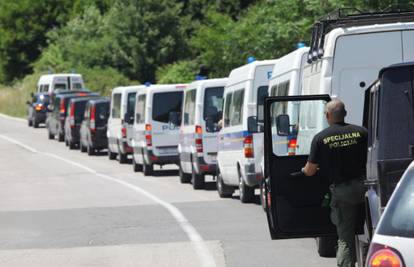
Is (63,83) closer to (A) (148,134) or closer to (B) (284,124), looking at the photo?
(A) (148,134)

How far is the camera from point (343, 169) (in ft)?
35.0

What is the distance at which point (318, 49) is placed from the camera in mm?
13539

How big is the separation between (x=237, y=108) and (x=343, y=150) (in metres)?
10.7

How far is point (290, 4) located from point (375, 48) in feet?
85.5

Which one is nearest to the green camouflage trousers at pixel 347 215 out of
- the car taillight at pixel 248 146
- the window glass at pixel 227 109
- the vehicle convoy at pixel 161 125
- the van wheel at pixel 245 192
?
the car taillight at pixel 248 146

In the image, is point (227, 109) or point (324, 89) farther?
point (227, 109)

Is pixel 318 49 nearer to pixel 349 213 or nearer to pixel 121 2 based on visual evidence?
pixel 349 213

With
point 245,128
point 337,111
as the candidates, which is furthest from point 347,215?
point 245,128

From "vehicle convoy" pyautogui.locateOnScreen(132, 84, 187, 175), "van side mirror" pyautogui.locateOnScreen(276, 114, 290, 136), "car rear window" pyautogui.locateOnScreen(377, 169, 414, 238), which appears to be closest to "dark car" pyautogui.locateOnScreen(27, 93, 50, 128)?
"vehicle convoy" pyautogui.locateOnScreen(132, 84, 187, 175)

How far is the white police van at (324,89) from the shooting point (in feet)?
37.4

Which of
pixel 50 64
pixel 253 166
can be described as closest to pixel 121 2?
pixel 50 64

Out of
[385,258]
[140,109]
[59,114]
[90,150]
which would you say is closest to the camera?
[385,258]

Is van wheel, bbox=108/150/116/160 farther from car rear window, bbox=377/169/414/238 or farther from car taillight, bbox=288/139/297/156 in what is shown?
car rear window, bbox=377/169/414/238

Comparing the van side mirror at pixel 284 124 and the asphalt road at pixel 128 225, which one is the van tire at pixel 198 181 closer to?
the asphalt road at pixel 128 225
